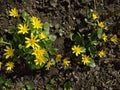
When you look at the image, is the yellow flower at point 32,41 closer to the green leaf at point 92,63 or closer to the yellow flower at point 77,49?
the yellow flower at point 77,49

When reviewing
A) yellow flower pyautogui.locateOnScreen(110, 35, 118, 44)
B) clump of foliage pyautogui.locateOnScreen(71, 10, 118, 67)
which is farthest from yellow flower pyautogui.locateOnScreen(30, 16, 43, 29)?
yellow flower pyautogui.locateOnScreen(110, 35, 118, 44)

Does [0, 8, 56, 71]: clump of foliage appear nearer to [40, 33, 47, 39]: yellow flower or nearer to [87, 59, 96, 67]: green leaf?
[40, 33, 47, 39]: yellow flower

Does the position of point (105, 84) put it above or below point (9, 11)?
below

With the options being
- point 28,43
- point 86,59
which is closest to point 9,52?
point 28,43

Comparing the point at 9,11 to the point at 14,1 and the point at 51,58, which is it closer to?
the point at 14,1

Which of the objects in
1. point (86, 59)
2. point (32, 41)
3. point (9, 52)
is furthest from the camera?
point (86, 59)

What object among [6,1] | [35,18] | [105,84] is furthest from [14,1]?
[105,84]

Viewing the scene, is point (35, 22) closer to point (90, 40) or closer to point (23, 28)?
point (23, 28)
